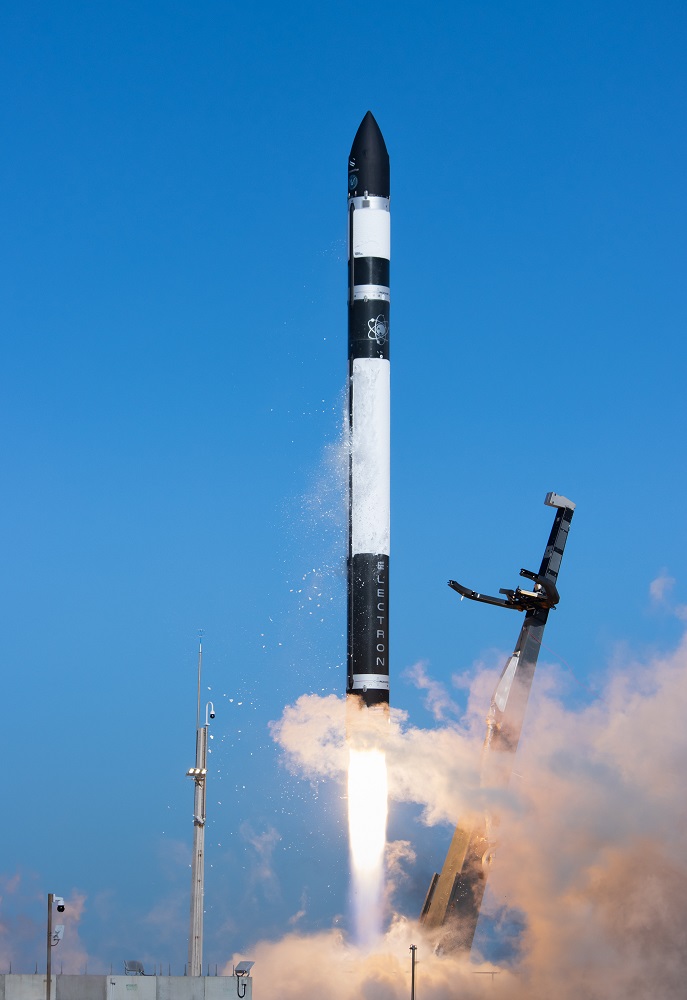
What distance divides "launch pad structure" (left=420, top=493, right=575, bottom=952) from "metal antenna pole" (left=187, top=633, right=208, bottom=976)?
34.9 feet

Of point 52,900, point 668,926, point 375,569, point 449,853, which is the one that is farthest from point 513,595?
point 52,900

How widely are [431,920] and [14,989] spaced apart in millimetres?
15187

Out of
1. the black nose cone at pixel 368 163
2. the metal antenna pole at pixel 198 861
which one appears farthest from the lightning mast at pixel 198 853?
the black nose cone at pixel 368 163

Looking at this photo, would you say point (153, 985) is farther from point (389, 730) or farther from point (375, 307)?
point (375, 307)

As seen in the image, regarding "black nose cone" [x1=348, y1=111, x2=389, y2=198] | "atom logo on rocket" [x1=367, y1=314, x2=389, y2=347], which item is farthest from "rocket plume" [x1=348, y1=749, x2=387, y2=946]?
"black nose cone" [x1=348, y1=111, x2=389, y2=198]

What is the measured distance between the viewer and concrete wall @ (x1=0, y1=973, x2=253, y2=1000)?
68.1m

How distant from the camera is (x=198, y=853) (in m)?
72.2

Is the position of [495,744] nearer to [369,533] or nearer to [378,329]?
[369,533]

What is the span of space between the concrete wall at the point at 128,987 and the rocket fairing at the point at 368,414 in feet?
39.1

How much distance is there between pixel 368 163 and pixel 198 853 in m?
26.1

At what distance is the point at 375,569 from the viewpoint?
217ft

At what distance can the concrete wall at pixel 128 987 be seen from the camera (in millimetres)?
68062

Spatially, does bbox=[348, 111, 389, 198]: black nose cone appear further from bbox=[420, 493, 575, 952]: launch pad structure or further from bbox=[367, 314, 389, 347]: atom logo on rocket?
bbox=[420, 493, 575, 952]: launch pad structure

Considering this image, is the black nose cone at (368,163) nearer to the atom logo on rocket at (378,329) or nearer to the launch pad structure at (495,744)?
the atom logo on rocket at (378,329)
